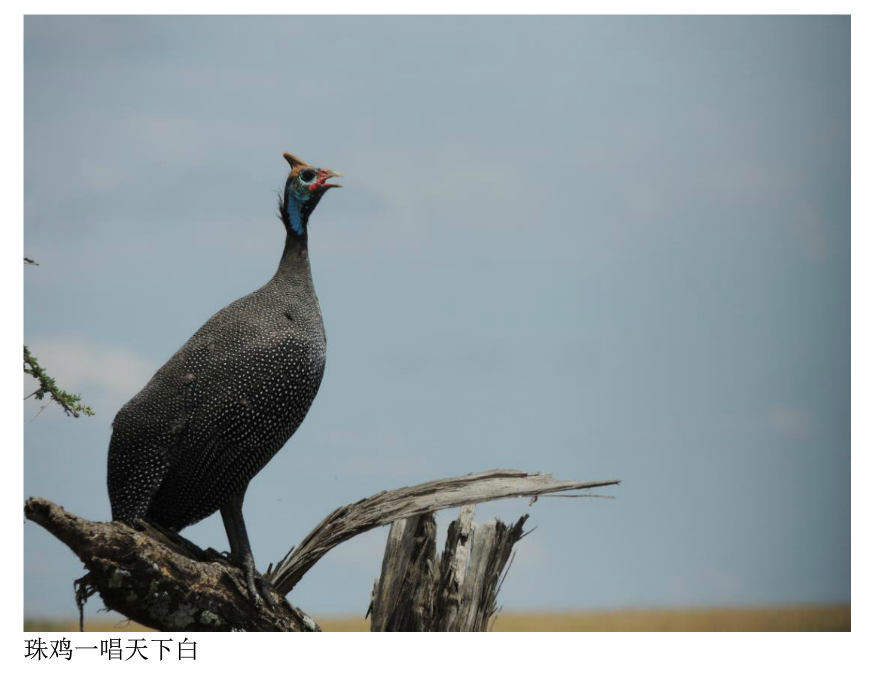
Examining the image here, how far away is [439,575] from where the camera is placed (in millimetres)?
5676

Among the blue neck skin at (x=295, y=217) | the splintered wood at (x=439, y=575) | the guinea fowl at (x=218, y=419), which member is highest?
the blue neck skin at (x=295, y=217)

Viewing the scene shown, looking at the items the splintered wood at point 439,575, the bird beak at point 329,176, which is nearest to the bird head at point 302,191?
the bird beak at point 329,176

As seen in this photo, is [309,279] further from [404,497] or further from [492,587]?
[492,587]

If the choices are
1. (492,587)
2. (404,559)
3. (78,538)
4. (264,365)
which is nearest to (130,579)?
(78,538)

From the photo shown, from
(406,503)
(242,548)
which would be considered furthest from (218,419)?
(406,503)

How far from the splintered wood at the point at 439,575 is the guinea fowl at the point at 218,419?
86 centimetres

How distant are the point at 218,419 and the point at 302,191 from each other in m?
1.42

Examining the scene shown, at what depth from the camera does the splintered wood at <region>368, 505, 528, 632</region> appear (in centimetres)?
564

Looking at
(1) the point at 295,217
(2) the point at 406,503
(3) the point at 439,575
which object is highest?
(1) the point at 295,217

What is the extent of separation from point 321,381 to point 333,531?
0.94 metres

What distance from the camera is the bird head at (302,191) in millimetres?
5672

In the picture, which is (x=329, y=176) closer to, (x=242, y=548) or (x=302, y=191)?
(x=302, y=191)

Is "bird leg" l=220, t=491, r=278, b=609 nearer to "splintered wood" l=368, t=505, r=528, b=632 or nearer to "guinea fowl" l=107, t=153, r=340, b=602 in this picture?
"guinea fowl" l=107, t=153, r=340, b=602

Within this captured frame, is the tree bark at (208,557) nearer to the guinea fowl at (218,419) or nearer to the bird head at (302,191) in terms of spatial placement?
the guinea fowl at (218,419)
